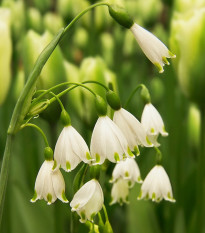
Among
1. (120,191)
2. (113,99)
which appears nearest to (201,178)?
(120,191)

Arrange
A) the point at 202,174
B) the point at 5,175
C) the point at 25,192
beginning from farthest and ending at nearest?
1. the point at 25,192
2. the point at 202,174
3. the point at 5,175

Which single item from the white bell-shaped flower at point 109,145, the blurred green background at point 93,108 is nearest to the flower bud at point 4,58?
the blurred green background at point 93,108

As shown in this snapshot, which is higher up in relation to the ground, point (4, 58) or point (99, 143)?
point (4, 58)

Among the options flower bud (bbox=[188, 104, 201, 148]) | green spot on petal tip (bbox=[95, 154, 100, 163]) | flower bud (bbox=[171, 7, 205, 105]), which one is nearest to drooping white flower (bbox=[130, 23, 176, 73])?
green spot on petal tip (bbox=[95, 154, 100, 163])

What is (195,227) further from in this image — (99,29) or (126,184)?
(99,29)

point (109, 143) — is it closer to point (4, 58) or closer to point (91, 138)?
point (91, 138)

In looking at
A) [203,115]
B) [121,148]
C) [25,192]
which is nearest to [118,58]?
[25,192]

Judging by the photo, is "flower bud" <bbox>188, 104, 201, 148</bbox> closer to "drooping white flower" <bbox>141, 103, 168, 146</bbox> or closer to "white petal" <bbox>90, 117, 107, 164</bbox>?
"drooping white flower" <bbox>141, 103, 168, 146</bbox>
